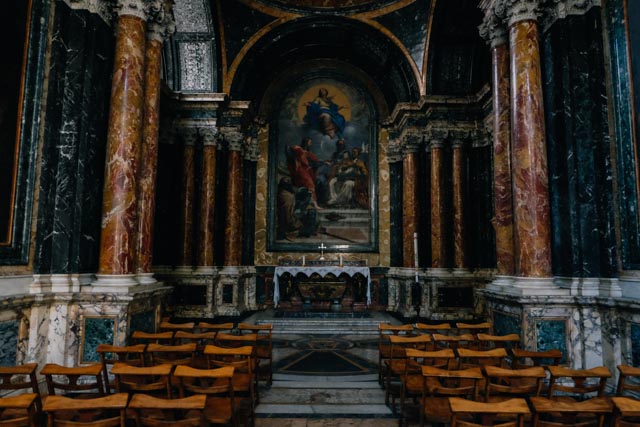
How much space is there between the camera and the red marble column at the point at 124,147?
6.54 meters

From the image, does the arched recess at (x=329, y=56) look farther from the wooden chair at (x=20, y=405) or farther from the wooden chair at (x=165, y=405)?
the wooden chair at (x=165, y=405)

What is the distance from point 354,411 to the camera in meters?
5.27

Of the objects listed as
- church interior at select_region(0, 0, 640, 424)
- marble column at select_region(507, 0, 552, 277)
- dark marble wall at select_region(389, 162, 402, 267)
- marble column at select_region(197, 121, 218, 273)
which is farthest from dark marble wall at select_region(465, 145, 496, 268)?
marble column at select_region(197, 121, 218, 273)

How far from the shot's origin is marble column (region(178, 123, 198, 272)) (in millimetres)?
12508

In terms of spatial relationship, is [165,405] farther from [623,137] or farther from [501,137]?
[501,137]

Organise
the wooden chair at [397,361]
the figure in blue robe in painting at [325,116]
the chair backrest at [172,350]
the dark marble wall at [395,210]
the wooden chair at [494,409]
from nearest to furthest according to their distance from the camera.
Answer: the wooden chair at [494,409], the chair backrest at [172,350], the wooden chair at [397,361], the dark marble wall at [395,210], the figure in blue robe in painting at [325,116]

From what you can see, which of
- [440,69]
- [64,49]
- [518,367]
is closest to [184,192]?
[64,49]

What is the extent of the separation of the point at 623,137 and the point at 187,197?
33.3 ft

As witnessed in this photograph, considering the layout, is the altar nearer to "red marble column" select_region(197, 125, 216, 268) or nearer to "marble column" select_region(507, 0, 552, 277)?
"red marble column" select_region(197, 125, 216, 268)

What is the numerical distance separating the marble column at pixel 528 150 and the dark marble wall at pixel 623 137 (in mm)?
884

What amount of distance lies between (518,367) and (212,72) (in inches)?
449

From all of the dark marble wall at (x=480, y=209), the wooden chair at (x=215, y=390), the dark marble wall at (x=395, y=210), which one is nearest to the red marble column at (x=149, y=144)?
the wooden chair at (x=215, y=390)

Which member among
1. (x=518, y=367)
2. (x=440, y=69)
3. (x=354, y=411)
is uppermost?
(x=440, y=69)

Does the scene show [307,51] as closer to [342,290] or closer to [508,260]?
[342,290]
